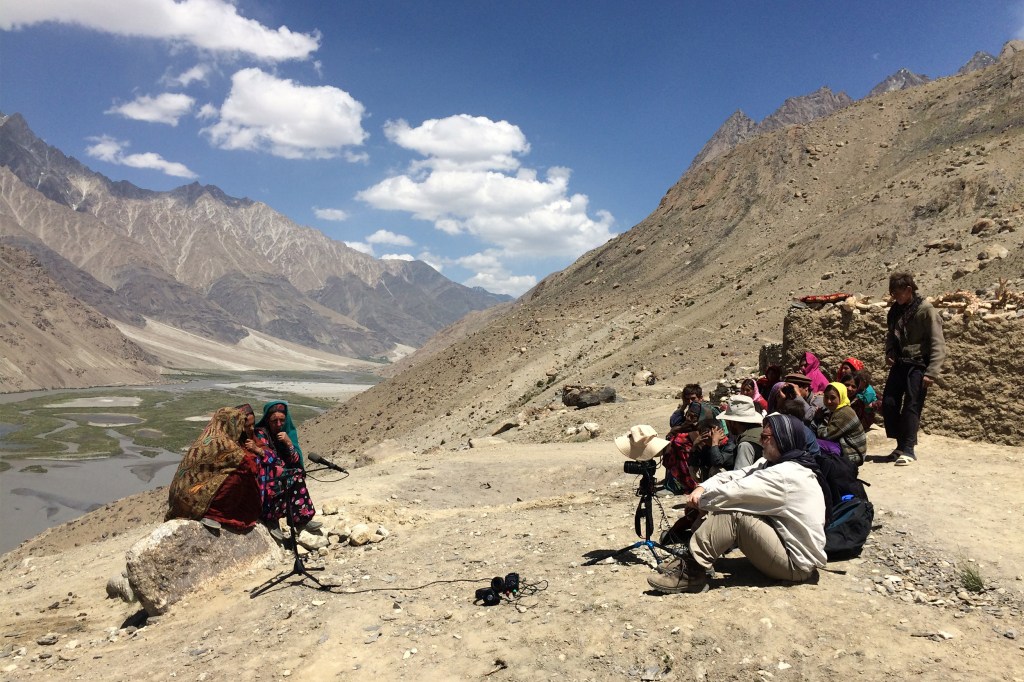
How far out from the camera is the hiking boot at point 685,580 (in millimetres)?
4383

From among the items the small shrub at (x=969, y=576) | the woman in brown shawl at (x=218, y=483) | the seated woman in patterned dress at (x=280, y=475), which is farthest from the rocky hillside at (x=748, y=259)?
the small shrub at (x=969, y=576)

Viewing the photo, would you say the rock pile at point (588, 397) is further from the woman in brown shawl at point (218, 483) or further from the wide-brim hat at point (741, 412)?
the woman in brown shawl at point (218, 483)

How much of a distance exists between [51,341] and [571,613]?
122023mm

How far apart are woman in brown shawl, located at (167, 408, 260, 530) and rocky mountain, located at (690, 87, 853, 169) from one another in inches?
4707

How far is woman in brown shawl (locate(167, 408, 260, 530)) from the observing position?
647cm

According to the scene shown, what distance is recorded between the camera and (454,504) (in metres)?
9.68

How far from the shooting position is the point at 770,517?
4238mm

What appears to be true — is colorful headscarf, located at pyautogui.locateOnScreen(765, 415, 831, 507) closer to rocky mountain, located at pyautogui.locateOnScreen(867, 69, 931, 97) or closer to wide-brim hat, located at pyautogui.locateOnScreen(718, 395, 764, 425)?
wide-brim hat, located at pyautogui.locateOnScreen(718, 395, 764, 425)

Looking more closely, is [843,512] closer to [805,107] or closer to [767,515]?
[767,515]

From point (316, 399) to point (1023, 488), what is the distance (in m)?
91.0

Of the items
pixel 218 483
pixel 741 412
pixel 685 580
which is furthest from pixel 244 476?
pixel 741 412

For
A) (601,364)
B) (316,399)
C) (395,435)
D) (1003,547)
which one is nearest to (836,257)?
(601,364)

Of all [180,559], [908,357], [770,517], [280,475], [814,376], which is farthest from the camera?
[814,376]

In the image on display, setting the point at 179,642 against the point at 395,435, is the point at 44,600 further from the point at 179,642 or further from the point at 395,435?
the point at 395,435
